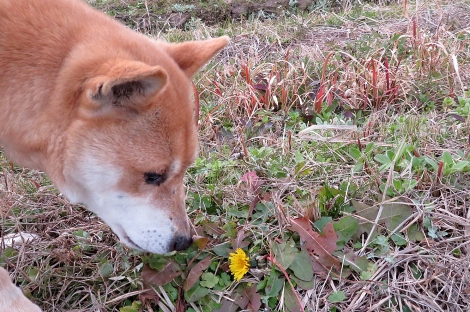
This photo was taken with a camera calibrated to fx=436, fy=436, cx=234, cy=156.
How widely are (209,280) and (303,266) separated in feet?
1.53

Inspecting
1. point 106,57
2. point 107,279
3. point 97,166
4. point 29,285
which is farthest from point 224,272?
point 106,57

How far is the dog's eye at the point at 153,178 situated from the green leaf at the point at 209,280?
514 millimetres

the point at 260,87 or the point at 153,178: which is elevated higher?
the point at 153,178

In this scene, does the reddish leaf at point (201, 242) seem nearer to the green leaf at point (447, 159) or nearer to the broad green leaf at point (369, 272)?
the broad green leaf at point (369, 272)

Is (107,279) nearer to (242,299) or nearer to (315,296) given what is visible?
(242,299)

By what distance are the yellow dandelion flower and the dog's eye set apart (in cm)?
52

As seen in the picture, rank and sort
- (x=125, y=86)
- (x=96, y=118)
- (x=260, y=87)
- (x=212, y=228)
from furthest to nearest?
1. (x=260, y=87)
2. (x=212, y=228)
3. (x=96, y=118)
4. (x=125, y=86)

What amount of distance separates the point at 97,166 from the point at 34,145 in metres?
0.32

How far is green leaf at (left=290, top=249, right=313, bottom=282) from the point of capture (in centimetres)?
211

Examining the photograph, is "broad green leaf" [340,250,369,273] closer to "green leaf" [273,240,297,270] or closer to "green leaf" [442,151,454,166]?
"green leaf" [273,240,297,270]

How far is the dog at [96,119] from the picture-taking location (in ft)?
6.57

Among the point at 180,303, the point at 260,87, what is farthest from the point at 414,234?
the point at 260,87

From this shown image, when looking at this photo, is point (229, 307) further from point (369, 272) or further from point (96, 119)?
point (96, 119)

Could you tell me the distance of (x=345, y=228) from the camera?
2242 millimetres
